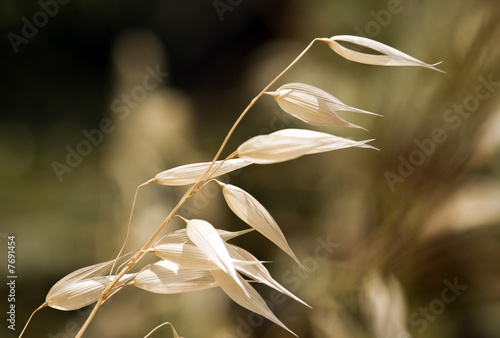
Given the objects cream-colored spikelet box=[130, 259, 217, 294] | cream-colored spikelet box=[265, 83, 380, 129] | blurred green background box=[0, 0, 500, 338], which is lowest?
blurred green background box=[0, 0, 500, 338]

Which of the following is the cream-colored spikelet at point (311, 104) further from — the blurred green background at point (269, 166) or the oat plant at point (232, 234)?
the blurred green background at point (269, 166)

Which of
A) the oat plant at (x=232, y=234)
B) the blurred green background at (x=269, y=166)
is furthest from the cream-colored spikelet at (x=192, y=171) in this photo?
the blurred green background at (x=269, y=166)

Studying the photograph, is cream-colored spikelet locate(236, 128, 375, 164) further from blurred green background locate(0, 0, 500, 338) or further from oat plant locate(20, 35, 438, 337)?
blurred green background locate(0, 0, 500, 338)

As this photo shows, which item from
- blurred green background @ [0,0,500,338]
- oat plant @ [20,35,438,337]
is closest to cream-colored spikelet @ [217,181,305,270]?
oat plant @ [20,35,438,337]

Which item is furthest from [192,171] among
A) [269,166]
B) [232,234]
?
[269,166]

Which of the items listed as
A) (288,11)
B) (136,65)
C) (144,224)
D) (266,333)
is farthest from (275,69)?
(266,333)

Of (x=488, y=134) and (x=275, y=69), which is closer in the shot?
(x=488, y=134)

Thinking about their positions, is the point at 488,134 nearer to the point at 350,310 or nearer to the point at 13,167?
the point at 350,310
